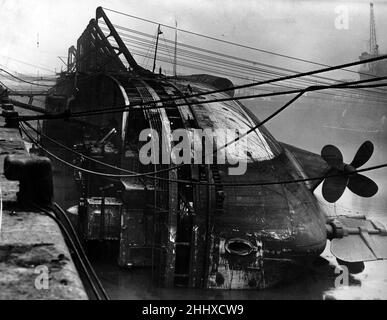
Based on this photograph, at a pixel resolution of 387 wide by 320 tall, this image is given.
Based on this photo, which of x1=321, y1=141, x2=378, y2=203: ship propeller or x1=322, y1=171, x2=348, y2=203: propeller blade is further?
x1=322, y1=171, x2=348, y2=203: propeller blade

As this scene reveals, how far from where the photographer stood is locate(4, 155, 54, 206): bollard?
5.79 metres

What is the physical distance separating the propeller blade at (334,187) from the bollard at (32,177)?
1290 cm

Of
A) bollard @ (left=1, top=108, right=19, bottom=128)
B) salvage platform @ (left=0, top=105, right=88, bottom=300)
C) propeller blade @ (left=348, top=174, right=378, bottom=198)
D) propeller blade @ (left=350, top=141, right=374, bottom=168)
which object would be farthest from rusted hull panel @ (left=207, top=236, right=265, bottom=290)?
salvage platform @ (left=0, top=105, right=88, bottom=300)

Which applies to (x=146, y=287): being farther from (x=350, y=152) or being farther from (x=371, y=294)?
(x=350, y=152)

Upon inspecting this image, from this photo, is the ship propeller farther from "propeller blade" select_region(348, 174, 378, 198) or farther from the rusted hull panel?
the rusted hull panel

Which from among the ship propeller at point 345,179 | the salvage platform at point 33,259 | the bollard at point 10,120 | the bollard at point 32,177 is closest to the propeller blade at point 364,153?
the ship propeller at point 345,179

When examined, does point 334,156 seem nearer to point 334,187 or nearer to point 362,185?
point 334,187

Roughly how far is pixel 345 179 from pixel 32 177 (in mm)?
13805

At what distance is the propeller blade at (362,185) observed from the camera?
1565 cm

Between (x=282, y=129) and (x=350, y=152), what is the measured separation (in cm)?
1563

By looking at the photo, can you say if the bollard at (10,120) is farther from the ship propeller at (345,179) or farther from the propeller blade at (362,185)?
the propeller blade at (362,185)

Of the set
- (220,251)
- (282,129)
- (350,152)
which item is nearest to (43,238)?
(220,251)

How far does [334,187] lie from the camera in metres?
16.3

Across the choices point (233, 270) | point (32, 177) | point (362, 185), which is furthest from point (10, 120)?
point (362, 185)
